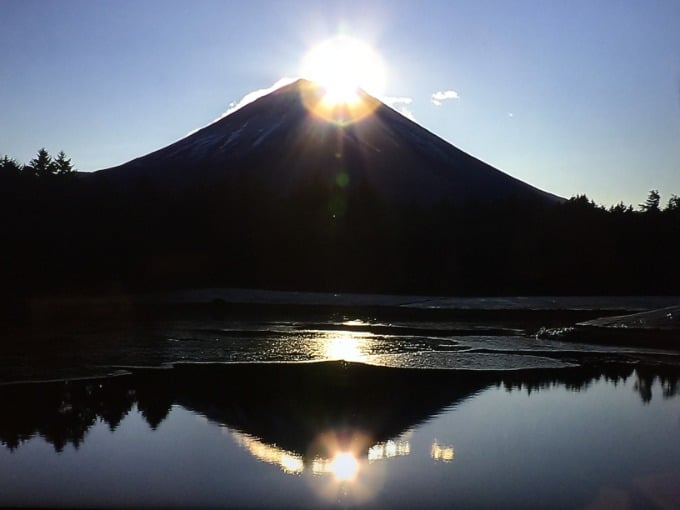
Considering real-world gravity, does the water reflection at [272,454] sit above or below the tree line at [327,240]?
below

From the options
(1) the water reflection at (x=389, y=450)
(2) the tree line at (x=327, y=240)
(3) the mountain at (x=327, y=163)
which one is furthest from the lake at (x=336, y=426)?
(3) the mountain at (x=327, y=163)

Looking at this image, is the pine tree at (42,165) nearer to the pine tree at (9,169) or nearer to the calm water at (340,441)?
the pine tree at (9,169)

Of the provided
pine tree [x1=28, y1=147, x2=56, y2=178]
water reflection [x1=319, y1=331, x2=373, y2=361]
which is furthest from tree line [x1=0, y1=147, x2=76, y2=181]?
water reflection [x1=319, y1=331, x2=373, y2=361]

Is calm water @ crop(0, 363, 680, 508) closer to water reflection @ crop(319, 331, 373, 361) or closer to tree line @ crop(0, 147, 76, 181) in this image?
water reflection @ crop(319, 331, 373, 361)

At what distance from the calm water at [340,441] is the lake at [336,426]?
0.14ft

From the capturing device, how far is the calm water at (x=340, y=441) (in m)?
9.40

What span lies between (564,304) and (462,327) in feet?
84.6

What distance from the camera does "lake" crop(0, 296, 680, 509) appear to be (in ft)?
31.2

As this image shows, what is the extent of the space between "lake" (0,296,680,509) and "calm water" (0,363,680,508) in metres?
0.04

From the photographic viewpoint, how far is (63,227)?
62.8 meters

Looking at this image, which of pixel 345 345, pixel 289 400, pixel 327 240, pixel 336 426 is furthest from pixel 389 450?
pixel 327 240

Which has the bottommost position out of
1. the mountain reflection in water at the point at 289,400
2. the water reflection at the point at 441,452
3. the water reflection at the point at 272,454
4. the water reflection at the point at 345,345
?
the water reflection at the point at 441,452

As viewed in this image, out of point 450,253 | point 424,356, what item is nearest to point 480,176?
point 450,253

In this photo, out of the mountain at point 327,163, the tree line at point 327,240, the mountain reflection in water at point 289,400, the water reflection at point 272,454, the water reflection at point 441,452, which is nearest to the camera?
the water reflection at point 272,454
